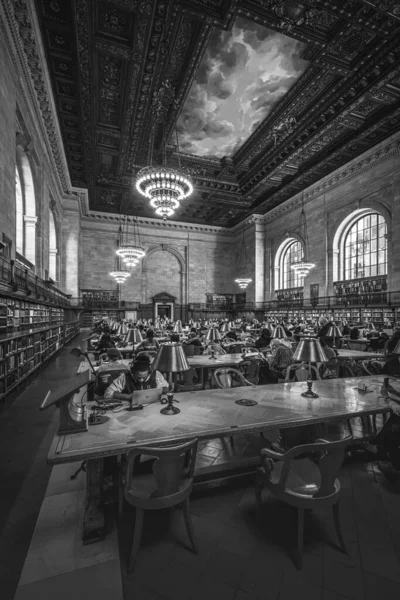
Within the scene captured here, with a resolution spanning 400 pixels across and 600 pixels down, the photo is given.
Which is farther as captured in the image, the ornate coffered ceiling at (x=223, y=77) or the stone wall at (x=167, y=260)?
the stone wall at (x=167, y=260)

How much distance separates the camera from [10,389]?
5500 millimetres

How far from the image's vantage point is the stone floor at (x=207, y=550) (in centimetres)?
174

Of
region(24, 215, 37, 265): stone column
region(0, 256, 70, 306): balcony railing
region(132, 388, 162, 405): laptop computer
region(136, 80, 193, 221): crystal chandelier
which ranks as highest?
region(136, 80, 193, 221): crystal chandelier

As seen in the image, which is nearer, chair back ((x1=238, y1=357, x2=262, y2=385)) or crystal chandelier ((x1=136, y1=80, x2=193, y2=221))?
chair back ((x1=238, y1=357, x2=262, y2=385))

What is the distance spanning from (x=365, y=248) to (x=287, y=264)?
6.30 meters

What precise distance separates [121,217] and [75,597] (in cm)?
2154

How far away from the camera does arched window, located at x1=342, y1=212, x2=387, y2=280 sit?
13.6 m

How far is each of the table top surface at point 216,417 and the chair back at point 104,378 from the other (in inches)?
45.7

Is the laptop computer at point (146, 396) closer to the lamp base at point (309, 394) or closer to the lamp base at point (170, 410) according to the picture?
the lamp base at point (170, 410)

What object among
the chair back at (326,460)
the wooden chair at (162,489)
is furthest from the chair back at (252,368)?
the wooden chair at (162,489)

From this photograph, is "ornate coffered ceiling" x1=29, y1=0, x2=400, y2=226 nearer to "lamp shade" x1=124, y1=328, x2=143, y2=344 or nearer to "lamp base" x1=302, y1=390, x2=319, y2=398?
"lamp shade" x1=124, y1=328, x2=143, y2=344

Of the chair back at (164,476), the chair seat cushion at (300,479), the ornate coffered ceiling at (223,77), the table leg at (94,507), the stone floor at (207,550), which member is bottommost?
the stone floor at (207,550)

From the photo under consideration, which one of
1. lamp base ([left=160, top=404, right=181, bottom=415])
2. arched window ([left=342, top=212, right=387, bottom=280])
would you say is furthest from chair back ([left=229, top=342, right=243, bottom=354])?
arched window ([left=342, top=212, right=387, bottom=280])

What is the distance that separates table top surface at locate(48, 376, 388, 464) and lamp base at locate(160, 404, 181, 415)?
0.15 feet
